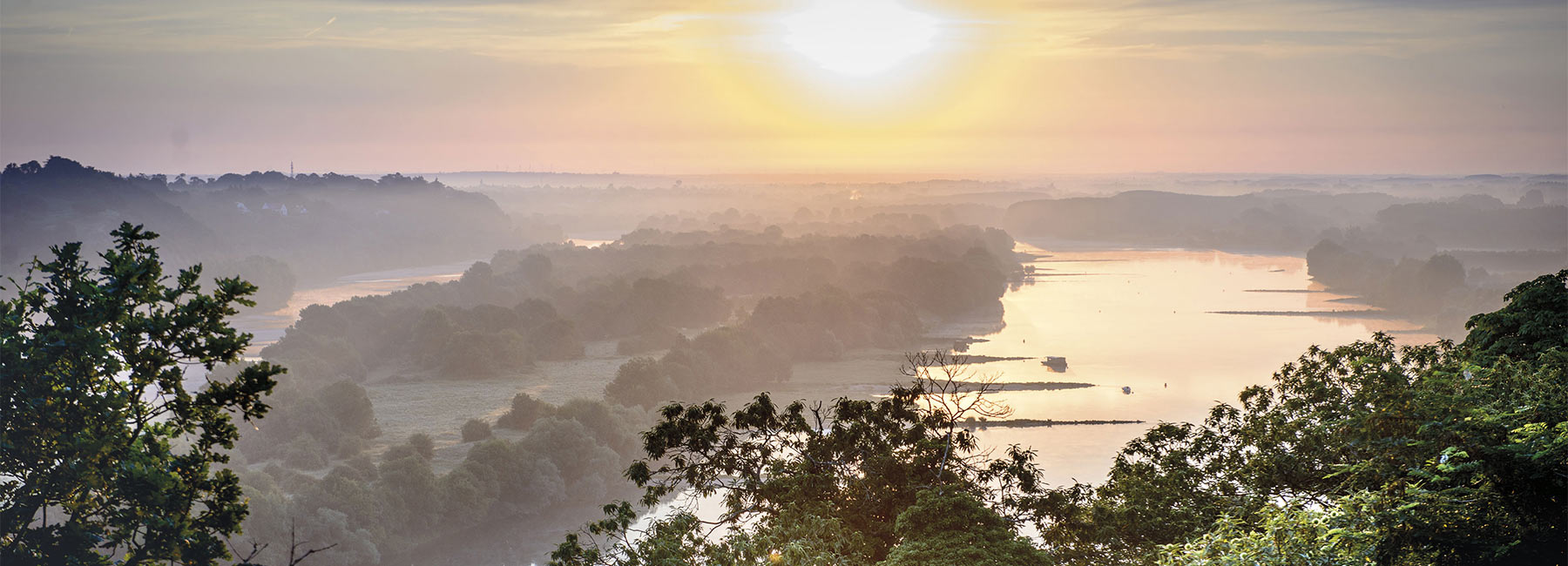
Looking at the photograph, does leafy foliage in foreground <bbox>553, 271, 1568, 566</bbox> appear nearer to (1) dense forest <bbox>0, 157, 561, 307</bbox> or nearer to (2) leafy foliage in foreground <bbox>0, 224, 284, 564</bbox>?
(2) leafy foliage in foreground <bbox>0, 224, 284, 564</bbox>

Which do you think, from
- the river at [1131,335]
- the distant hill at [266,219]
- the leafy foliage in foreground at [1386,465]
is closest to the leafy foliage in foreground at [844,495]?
the leafy foliage in foreground at [1386,465]

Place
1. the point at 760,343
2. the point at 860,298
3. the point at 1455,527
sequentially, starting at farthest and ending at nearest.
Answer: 1. the point at 860,298
2. the point at 760,343
3. the point at 1455,527

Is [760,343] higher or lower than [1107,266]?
lower

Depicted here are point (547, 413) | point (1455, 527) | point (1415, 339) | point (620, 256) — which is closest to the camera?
point (1455, 527)

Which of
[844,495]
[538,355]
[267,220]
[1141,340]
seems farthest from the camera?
[267,220]

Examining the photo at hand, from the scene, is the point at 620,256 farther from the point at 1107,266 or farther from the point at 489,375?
the point at 1107,266

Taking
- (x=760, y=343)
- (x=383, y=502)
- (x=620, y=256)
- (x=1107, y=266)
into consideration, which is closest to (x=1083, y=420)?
(x=760, y=343)

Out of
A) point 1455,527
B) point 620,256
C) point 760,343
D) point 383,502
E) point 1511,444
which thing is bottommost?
point 383,502

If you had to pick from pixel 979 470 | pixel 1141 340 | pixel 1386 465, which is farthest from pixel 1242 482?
pixel 1141 340

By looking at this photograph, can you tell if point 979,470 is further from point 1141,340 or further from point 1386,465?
point 1141,340
